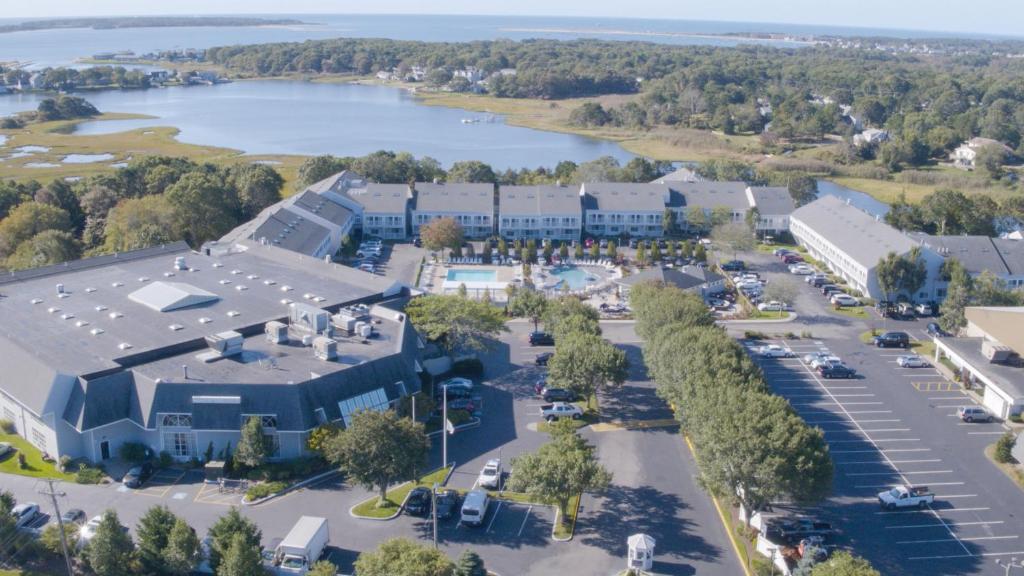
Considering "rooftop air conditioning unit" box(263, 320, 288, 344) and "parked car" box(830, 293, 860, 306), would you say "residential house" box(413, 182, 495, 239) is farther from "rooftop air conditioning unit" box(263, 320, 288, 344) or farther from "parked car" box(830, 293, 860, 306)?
"rooftop air conditioning unit" box(263, 320, 288, 344)

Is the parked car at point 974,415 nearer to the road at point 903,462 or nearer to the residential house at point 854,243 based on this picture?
the road at point 903,462

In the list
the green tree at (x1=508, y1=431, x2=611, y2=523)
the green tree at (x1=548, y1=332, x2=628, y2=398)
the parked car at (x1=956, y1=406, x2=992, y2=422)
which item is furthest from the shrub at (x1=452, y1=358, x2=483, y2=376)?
the parked car at (x1=956, y1=406, x2=992, y2=422)

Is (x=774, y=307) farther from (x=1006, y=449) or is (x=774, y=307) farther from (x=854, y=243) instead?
(x=1006, y=449)

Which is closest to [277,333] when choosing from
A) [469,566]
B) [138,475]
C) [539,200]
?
[138,475]

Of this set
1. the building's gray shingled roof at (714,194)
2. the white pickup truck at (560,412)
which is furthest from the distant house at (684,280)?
the white pickup truck at (560,412)

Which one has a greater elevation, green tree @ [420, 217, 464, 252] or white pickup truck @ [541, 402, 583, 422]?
green tree @ [420, 217, 464, 252]

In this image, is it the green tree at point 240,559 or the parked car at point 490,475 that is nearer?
the green tree at point 240,559
